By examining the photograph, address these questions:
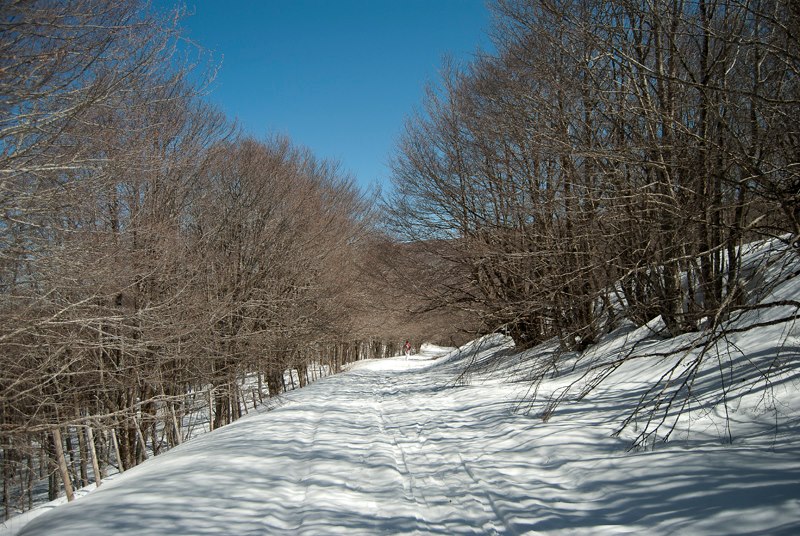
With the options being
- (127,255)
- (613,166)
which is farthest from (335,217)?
(613,166)

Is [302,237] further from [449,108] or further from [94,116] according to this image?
[94,116]

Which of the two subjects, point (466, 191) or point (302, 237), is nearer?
point (466, 191)

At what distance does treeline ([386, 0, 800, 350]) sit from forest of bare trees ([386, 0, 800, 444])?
48 mm

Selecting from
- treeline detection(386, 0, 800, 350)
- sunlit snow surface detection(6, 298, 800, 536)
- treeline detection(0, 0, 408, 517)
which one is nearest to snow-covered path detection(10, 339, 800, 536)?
sunlit snow surface detection(6, 298, 800, 536)

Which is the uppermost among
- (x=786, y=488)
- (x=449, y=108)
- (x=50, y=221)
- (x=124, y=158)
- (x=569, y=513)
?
(x=449, y=108)

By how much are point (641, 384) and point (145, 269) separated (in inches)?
347

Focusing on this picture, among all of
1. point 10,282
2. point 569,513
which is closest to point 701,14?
point 569,513

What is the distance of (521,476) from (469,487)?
0.53 metres

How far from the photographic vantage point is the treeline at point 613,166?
4.31 metres

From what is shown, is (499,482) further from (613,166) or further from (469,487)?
(613,166)

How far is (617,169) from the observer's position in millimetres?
5480

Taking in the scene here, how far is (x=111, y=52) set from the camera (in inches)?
218

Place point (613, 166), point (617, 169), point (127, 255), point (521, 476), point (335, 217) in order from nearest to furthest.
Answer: point (521, 476) → point (617, 169) → point (613, 166) → point (127, 255) → point (335, 217)

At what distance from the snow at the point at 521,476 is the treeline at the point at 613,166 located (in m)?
1.00
